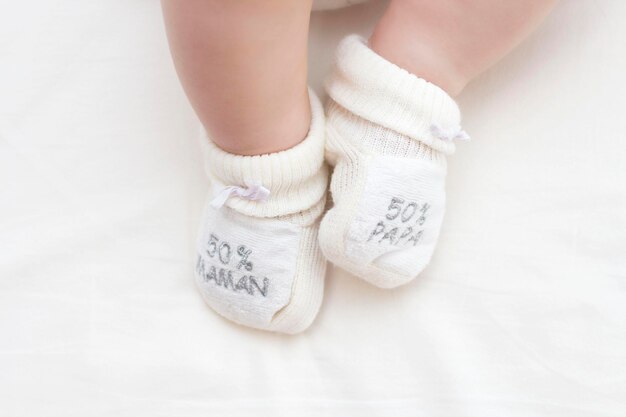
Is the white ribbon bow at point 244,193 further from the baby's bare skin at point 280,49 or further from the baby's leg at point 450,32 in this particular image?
the baby's leg at point 450,32

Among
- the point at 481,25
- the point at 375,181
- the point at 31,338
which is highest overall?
the point at 481,25

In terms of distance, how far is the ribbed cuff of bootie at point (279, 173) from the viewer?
0.70 m

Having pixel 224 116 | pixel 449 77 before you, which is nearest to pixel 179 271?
pixel 224 116

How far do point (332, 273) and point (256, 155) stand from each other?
0.56 feet

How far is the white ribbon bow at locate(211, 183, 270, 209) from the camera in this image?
70 cm

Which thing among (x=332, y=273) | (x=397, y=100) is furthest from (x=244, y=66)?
(x=332, y=273)

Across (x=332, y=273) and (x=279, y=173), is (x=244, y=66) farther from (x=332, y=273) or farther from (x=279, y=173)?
(x=332, y=273)

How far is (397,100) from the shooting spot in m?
0.71

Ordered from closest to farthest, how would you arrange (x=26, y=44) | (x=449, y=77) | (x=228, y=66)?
(x=228, y=66), (x=449, y=77), (x=26, y=44)

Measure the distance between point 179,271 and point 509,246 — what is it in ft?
1.14

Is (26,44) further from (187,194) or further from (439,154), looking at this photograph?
(439,154)

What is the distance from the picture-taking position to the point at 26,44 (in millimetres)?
844

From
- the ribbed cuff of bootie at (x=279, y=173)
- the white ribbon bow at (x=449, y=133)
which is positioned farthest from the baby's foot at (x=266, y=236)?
the white ribbon bow at (x=449, y=133)

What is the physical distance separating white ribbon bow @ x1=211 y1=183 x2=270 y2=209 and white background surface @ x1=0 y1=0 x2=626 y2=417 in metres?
0.12
